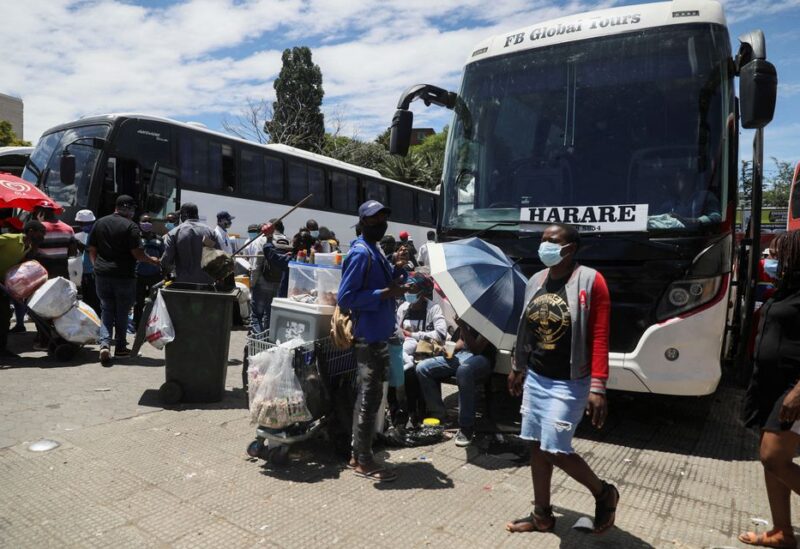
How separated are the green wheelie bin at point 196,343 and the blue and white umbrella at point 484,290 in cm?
219

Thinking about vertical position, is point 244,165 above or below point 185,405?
above

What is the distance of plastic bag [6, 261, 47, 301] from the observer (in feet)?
21.9

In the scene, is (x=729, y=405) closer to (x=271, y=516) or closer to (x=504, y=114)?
(x=504, y=114)

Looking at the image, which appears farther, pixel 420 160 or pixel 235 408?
pixel 420 160

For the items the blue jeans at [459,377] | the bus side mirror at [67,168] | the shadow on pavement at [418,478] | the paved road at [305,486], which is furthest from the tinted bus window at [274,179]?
the shadow on pavement at [418,478]

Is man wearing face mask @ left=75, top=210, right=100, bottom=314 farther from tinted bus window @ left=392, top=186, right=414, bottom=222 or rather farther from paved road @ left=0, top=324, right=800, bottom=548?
tinted bus window @ left=392, top=186, right=414, bottom=222

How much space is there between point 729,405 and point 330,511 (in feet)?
15.5

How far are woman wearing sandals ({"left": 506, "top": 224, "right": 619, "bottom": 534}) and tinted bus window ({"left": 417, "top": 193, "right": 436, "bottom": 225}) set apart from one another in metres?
21.3

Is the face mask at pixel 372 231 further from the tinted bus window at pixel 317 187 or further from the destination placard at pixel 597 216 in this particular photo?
the tinted bus window at pixel 317 187

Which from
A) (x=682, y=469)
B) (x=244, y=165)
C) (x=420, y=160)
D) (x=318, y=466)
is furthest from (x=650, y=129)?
(x=420, y=160)

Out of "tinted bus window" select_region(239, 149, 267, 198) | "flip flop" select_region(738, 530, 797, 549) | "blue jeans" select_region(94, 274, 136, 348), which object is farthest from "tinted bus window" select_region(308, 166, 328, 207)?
"flip flop" select_region(738, 530, 797, 549)

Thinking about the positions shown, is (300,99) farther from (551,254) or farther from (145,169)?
(551,254)

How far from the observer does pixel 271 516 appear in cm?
334

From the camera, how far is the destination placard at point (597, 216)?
4.62m
